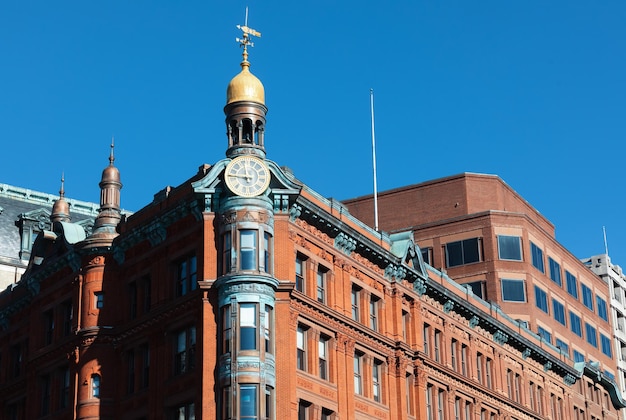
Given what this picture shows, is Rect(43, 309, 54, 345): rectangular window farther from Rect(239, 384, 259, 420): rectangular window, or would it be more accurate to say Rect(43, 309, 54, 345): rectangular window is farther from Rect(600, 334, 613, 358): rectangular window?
Rect(600, 334, 613, 358): rectangular window

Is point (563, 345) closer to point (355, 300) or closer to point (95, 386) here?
point (355, 300)

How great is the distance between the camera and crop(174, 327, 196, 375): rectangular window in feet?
203

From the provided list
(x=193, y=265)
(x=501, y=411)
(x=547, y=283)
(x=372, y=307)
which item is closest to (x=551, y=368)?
(x=501, y=411)

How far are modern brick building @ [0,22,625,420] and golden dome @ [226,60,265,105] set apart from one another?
85 millimetres

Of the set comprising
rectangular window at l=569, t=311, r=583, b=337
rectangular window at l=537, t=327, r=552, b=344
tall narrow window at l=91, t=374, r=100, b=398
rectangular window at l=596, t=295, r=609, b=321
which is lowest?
tall narrow window at l=91, t=374, r=100, b=398

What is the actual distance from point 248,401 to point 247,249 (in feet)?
24.6

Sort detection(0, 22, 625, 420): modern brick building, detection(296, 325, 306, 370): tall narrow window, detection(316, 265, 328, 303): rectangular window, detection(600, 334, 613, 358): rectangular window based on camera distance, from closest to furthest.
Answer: detection(0, 22, 625, 420): modern brick building < detection(296, 325, 306, 370): tall narrow window < detection(316, 265, 328, 303): rectangular window < detection(600, 334, 613, 358): rectangular window

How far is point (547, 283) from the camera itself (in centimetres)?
11169

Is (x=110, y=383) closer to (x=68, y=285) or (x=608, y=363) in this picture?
(x=68, y=285)

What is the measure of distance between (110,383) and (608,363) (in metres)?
69.6

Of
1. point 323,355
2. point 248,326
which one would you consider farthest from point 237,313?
point 323,355

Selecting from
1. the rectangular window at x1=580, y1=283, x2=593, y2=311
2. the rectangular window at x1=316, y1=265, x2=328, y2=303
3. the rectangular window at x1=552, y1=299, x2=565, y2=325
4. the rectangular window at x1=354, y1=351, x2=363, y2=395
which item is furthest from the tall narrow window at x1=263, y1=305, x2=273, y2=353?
the rectangular window at x1=580, y1=283, x2=593, y2=311

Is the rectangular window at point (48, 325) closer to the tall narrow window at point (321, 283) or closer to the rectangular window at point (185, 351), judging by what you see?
the rectangular window at point (185, 351)

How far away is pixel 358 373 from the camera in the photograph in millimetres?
68000
